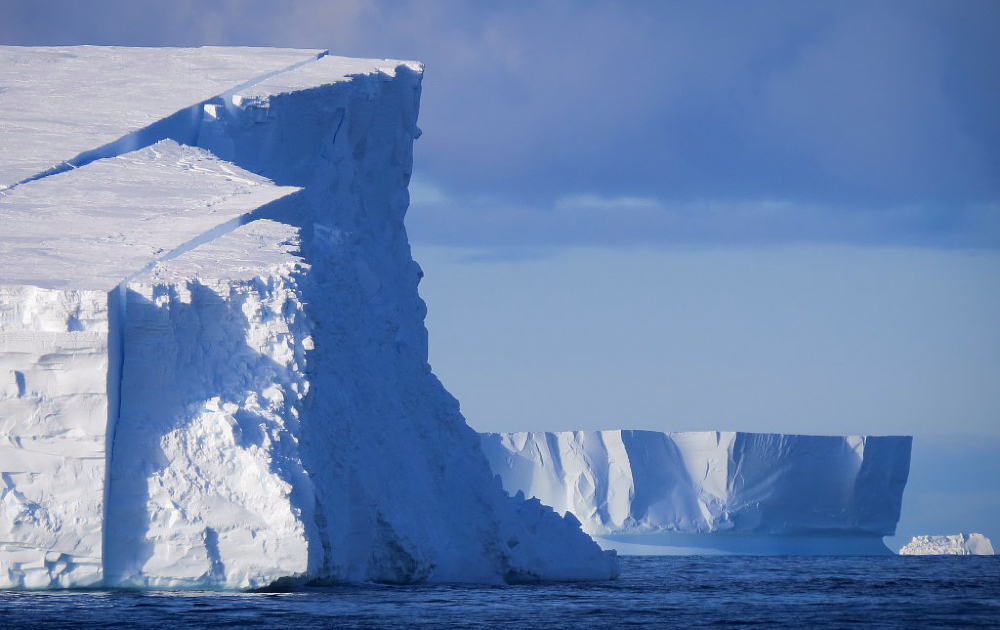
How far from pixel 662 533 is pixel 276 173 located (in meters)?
13.8

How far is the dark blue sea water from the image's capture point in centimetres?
1152

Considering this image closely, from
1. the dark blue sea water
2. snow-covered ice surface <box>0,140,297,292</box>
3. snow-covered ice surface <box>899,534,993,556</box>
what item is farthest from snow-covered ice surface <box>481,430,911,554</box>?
snow-covered ice surface <box>0,140,297,292</box>

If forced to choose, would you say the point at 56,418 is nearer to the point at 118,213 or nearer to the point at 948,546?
the point at 118,213

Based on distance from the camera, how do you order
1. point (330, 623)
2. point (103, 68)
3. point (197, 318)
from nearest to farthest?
point (330, 623) → point (197, 318) → point (103, 68)

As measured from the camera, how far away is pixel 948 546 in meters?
35.6

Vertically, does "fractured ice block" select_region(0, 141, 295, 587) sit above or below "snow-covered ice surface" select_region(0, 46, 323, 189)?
below

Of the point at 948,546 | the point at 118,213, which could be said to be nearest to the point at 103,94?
the point at 118,213

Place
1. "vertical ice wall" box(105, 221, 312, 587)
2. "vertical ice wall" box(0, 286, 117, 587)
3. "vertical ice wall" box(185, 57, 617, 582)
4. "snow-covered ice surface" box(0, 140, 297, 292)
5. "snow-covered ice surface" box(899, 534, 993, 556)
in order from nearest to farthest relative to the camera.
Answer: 1. "vertical ice wall" box(0, 286, 117, 587)
2. "vertical ice wall" box(105, 221, 312, 587)
3. "snow-covered ice surface" box(0, 140, 297, 292)
4. "vertical ice wall" box(185, 57, 617, 582)
5. "snow-covered ice surface" box(899, 534, 993, 556)

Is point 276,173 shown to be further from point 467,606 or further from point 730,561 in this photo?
point 730,561

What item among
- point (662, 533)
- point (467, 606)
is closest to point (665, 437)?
point (662, 533)

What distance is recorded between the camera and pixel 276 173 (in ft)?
59.2

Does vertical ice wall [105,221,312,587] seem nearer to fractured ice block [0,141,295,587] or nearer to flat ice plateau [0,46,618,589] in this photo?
flat ice plateau [0,46,618,589]

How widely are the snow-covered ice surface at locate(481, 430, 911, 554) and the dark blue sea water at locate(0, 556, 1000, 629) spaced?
892cm

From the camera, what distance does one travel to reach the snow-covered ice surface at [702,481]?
28.9m
